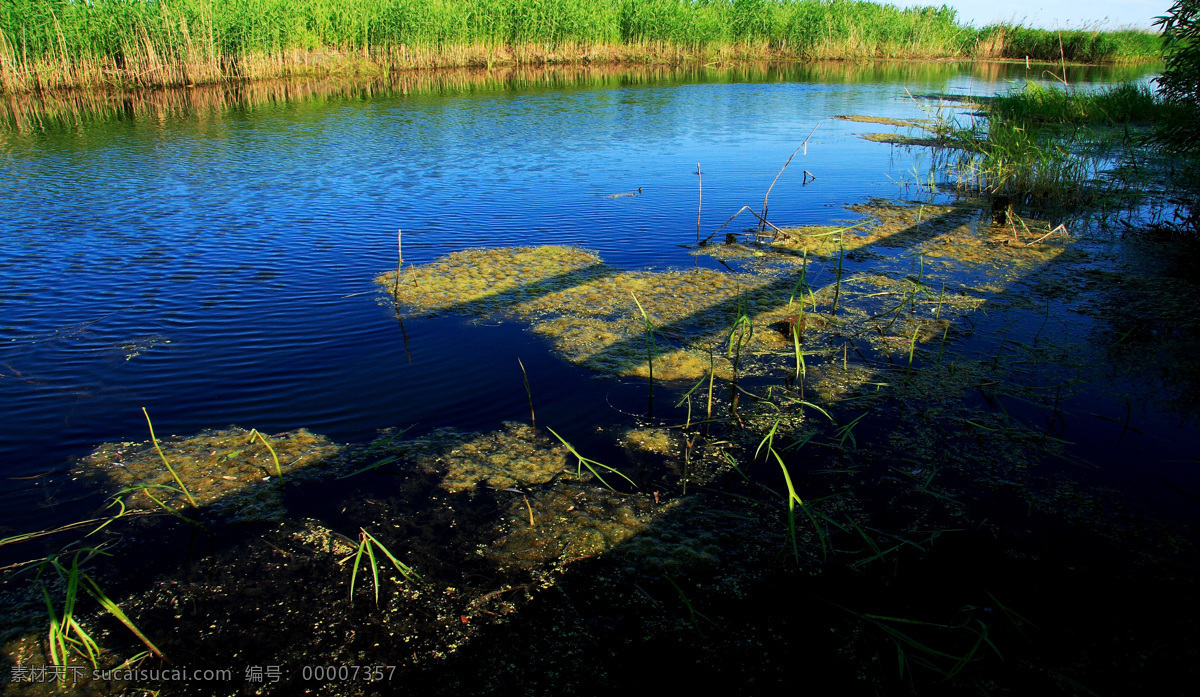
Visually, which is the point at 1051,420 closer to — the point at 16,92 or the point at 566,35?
the point at 16,92

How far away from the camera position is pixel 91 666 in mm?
Answer: 1849

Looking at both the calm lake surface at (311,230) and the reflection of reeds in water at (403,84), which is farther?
the reflection of reeds in water at (403,84)

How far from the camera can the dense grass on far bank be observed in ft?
42.4

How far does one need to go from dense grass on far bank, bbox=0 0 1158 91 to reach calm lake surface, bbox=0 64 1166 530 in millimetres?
1059

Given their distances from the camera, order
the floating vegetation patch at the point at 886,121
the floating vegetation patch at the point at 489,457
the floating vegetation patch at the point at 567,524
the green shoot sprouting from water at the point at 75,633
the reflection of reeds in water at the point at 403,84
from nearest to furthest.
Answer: the green shoot sprouting from water at the point at 75,633 < the floating vegetation patch at the point at 567,524 < the floating vegetation patch at the point at 489,457 < the reflection of reeds in water at the point at 403,84 < the floating vegetation patch at the point at 886,121

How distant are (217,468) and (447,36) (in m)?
18.5

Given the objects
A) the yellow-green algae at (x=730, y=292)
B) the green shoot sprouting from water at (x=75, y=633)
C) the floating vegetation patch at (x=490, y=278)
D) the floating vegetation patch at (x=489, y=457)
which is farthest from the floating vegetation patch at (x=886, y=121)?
the green shoot sprouting from water at (x=75, y=633)

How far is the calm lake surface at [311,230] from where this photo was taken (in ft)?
10.6

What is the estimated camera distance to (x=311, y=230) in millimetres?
6008

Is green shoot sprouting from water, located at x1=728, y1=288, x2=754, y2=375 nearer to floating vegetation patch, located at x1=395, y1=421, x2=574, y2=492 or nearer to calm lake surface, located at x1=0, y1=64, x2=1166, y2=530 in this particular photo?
calm lake surface, located at x1=0, y1=64, x2=1166, y2=530

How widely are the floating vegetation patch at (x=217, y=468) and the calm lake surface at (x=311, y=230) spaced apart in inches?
4.8

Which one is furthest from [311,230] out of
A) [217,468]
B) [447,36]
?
[447,36]

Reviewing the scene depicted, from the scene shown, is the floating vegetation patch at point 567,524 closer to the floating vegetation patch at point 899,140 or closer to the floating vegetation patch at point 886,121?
the floating vegetation patch at point 899,140

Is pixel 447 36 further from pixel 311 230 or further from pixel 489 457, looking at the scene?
pixel 489 457
